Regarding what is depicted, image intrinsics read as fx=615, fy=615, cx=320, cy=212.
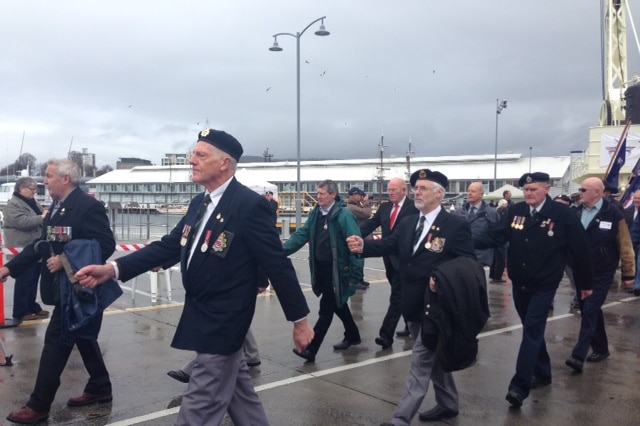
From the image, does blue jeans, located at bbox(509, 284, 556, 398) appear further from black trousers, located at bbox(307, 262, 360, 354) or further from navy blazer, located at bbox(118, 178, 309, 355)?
navy blazer, located at bbox(118, 178, 309, 355)

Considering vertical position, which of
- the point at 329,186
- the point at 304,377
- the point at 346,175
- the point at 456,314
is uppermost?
the point at 346,175

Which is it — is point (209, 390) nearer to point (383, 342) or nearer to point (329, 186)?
point (329, 186)

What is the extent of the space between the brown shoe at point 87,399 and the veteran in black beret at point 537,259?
11.1ft

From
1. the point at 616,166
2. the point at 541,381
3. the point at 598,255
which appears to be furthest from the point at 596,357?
the point at 616,166

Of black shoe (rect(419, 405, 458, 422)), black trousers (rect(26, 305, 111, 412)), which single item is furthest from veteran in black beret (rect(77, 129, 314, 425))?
black shoe (rect(419, 405, 458, 422))

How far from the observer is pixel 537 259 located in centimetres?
538

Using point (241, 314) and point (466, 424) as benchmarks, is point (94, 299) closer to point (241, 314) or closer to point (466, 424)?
point (241, 314)

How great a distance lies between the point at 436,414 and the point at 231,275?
2.37 m

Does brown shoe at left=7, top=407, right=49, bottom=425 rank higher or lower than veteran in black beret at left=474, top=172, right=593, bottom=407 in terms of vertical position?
lower

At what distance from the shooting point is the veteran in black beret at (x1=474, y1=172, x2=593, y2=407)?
5246 mm

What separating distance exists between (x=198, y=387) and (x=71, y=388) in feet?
8.70

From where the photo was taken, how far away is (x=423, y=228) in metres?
4.94

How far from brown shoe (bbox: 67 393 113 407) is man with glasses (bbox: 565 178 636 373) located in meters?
4.52

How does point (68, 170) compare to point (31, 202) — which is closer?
point (68, 170)
